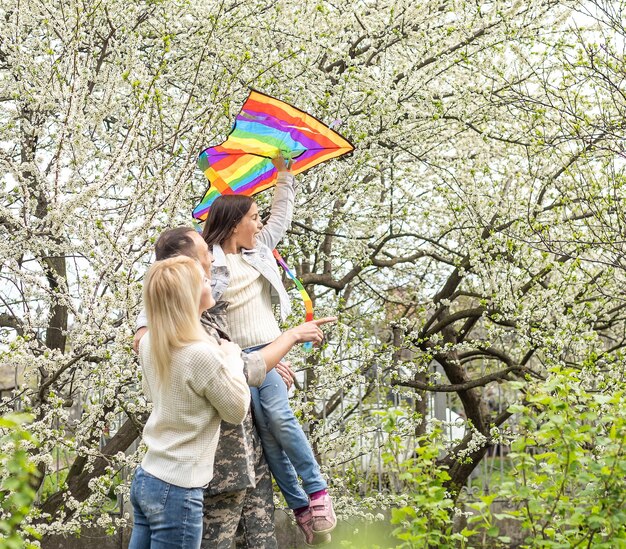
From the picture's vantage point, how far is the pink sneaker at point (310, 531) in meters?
3.38

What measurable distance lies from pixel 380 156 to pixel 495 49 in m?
Result: 1.26

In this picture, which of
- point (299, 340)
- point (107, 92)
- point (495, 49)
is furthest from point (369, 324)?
point (299, 340)

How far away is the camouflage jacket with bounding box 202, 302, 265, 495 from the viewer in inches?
124

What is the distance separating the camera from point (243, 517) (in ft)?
11.2

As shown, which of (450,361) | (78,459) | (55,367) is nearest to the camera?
(55,367)

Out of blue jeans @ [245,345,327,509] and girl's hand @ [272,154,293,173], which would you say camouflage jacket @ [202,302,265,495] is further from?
girl's hand @ [272,154,293,173]

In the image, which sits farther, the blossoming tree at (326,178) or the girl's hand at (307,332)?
the blossoming tree at (326,178)

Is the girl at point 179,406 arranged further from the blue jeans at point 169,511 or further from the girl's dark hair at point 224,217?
the girl's dark hair at point 224,217

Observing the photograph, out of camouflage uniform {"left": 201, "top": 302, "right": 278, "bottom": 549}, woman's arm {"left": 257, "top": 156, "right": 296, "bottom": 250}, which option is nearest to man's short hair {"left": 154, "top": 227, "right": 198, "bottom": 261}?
camouflage uniform {"left": 201, "top": 302, "right": 278, "bottom": 549}

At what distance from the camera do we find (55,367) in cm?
504

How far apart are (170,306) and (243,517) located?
1.08 metres


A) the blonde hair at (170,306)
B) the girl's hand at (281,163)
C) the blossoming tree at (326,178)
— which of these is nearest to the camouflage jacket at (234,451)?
the blonde hair at (170,306)

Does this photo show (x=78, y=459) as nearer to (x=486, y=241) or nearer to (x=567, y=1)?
(x=486, y=241)

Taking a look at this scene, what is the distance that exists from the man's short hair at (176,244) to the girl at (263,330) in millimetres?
318
